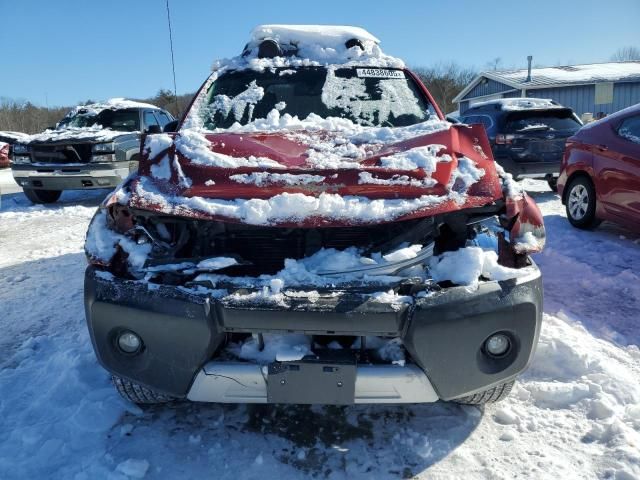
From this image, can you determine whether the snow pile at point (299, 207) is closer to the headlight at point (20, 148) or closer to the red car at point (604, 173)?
the red car at point (604, 173)

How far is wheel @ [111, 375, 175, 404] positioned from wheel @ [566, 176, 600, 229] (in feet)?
17.6

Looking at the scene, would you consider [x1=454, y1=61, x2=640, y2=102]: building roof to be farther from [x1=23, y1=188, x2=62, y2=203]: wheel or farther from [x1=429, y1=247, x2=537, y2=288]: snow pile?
[x1=429, y1=247, x2=537, y2=288]: snow pile

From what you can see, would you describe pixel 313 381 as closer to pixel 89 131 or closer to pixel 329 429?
pixel 329 429

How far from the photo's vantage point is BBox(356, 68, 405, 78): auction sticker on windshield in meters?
3.95

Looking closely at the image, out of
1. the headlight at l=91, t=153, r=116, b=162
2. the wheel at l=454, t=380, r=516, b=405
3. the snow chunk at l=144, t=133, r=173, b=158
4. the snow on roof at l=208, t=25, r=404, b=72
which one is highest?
the snow on roof at l=208, t=25, r=404, b=72

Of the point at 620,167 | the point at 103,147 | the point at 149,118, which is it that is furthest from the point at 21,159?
the point at 620,167

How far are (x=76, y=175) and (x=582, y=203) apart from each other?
24.1 ft

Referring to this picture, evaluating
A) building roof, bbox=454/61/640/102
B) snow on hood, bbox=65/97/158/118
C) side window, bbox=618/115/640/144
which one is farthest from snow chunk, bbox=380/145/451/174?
building roof, bbox=454/61/640/102

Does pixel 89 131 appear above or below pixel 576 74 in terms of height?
below

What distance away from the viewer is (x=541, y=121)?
27.9 feet

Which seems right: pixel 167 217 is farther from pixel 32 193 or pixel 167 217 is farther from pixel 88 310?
pixel 32 193

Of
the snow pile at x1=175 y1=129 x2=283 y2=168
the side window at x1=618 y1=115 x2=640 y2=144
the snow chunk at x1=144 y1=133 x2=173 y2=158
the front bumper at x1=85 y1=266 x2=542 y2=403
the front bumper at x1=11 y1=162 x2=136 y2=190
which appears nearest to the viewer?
the front bumper at x1=85 y1=266 x2=542 y2=403

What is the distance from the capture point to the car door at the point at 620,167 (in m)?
5.03

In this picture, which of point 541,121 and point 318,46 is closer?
point 318,46
